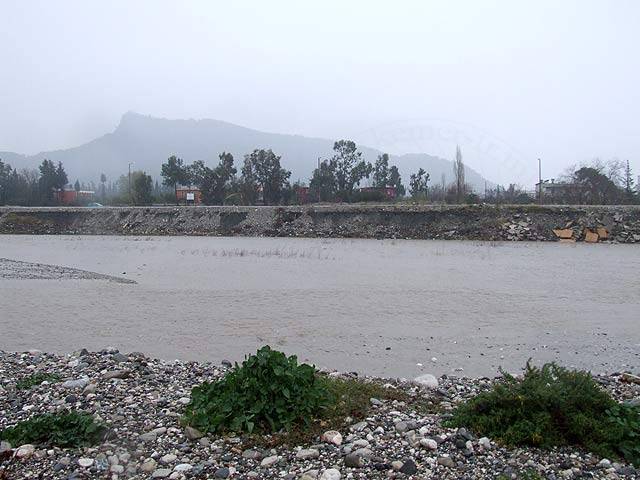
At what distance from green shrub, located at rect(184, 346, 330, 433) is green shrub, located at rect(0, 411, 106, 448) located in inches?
32.3

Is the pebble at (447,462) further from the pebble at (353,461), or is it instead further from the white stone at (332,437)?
the white stone at (332,437)

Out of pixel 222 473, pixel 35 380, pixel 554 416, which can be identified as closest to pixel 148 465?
pixel 222 473

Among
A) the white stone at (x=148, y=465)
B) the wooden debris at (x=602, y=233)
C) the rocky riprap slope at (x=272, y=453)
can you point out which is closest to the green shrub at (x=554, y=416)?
the rocky riprap slope at (x=272, y=453)

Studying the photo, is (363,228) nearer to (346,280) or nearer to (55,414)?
(346,280)

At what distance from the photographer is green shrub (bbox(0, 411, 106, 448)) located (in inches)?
172

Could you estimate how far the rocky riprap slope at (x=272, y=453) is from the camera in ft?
12.8

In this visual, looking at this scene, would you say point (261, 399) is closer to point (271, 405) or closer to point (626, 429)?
point (271, 405)

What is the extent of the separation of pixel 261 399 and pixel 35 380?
3.15 metres

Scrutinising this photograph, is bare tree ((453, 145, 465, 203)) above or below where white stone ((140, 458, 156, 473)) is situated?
above

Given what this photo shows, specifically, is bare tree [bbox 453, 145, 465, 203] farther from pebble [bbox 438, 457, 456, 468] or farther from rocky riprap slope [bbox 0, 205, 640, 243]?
pebble [bbox 438, 457, 456, 468]

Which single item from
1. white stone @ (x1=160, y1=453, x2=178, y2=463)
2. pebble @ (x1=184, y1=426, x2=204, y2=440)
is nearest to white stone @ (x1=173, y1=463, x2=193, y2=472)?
white stone @ (x1=160, y1=453, x2=178, y2=463)

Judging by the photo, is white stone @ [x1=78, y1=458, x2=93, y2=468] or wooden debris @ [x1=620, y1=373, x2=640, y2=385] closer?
white stone @ [x1=78, y1=458, x2=93, y2=468]

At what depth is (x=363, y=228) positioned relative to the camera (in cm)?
4562

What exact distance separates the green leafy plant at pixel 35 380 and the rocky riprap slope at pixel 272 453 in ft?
1.18
